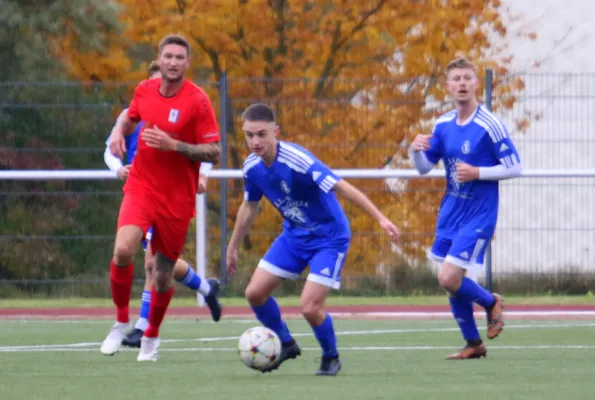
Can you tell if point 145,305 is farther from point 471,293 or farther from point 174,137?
point 471,293

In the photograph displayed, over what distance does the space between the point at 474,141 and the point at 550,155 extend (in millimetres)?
5930

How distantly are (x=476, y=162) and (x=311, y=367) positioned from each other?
1697 mm

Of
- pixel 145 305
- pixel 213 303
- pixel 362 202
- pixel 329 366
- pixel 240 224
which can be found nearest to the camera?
pixel 362 202

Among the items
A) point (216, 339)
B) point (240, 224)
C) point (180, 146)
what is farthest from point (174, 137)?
point (216, 339)

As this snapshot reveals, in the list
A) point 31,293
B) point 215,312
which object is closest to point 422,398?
point 215,312

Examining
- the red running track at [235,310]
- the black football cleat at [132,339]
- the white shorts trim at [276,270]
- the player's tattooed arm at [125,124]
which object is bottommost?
the red running track at [235,310]

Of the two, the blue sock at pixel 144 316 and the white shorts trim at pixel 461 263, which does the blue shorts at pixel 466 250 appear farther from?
the blue sock at pixel 144 316

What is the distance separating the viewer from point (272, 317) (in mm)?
8500

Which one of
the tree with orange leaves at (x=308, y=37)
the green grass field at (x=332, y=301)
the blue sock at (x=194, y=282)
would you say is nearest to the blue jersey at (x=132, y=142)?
the blue sock at (x=194, y=282)

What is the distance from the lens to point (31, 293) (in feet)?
50.7

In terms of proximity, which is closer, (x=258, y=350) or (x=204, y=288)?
(x=258, y=350)

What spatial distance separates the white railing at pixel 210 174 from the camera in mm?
14023

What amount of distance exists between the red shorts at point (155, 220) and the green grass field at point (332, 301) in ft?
18.7

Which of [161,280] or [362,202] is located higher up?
[362,202]
